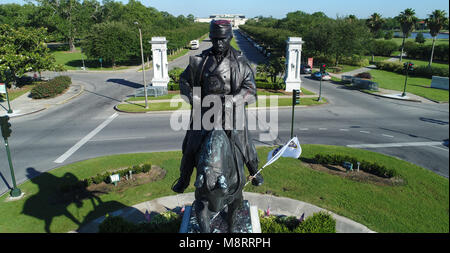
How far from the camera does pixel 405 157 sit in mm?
18219

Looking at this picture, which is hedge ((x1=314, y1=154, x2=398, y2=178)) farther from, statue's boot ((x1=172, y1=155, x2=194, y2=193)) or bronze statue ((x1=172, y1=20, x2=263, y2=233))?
statue's boot ((x1=172, y1=155, x2=194, y2=193))

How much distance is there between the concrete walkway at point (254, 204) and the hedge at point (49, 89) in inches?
1072

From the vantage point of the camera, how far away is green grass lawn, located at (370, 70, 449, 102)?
35281 mm

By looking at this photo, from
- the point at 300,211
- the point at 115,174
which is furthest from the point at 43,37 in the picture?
the point at 300,211

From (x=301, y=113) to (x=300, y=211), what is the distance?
17.1 metres

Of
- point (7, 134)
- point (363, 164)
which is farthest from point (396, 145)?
point (7, 134)

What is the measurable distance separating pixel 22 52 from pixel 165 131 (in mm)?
24157

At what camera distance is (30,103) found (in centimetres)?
3184

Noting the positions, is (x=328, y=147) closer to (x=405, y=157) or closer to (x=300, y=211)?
(x=405, y=157)

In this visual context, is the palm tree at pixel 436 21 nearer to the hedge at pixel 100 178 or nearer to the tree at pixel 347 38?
the tree at pixel 347 38

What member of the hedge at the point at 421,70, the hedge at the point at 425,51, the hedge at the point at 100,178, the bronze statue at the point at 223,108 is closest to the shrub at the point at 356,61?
the hedge at the point at 421,70

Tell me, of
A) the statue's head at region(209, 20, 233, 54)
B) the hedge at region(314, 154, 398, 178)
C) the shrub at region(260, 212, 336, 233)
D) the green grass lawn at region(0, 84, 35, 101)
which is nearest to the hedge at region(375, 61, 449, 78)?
the hedge at region(314, 154, 398, 178)

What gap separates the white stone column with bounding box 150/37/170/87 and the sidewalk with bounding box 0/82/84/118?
9.50 meters

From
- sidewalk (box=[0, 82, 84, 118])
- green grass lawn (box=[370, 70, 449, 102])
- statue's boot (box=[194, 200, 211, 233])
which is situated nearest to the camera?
statue's boot (box=[194, 200, 211, 233])
